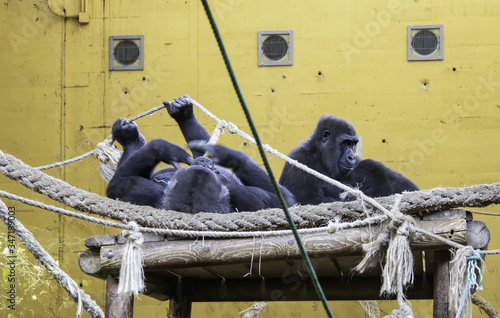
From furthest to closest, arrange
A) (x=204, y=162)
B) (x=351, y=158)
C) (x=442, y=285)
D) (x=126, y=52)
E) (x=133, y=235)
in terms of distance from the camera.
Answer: (x=126, y=52) → (x=351, y=158) → (x=204, y=162) → (x=133, y=235) → (x=442, y=285)

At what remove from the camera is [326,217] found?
10.4 ft

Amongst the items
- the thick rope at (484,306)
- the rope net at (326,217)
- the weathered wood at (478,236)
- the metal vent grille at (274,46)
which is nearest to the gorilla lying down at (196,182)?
the rope net at (326,217)

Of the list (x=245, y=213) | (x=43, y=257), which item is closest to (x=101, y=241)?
(x=43, y=257)

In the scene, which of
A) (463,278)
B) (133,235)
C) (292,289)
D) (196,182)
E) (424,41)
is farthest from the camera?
(424,41)

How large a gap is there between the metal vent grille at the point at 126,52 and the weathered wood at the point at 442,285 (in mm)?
4078

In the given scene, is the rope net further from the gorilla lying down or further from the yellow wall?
the yellow wall

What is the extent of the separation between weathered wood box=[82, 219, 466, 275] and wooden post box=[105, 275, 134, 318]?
85 mm

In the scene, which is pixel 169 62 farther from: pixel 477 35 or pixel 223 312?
pixel 477 35

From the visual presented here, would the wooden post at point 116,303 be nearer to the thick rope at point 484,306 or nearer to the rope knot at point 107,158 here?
the rope knot at point 107,158

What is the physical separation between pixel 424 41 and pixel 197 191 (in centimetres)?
341

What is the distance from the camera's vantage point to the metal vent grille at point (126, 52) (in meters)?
6.74

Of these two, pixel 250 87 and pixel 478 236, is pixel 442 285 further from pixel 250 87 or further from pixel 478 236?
pixel 250 87

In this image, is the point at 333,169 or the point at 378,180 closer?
the point at 378,180

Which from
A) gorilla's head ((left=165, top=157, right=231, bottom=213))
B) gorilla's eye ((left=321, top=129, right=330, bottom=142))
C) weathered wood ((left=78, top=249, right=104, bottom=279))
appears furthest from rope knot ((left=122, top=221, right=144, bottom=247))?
gorilla's eye ((left=321, top=129, right=330, bottom=142))
